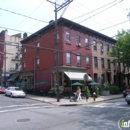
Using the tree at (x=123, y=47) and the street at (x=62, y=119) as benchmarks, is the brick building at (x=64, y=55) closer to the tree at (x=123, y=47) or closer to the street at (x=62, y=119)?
the tree at (x=123, y=47)

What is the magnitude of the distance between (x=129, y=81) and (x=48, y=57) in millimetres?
21442

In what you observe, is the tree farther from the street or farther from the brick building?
the street

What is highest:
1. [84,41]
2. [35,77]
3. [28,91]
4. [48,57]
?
[84,41]

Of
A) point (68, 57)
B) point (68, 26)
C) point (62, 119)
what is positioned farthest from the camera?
point (68, 26)

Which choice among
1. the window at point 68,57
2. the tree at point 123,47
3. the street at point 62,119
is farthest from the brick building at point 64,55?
the street at point 62,119

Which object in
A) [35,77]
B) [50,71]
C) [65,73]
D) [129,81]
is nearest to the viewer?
[65,73]

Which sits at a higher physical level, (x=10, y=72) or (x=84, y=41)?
(x=84, y=41)

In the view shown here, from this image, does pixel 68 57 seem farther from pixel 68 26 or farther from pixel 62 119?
pixel 62 119

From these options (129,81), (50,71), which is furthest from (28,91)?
(129,81)

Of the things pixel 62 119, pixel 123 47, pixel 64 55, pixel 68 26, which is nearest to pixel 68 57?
pixel 64 55

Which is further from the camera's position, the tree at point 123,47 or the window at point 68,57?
the tree at point 123,47

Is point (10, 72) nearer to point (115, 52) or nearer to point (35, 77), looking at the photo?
point (35, 77)

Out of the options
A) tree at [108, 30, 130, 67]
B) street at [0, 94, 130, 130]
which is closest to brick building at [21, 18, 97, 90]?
tree at [108, 30, 130, 67]

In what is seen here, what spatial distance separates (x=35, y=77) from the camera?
100ft
